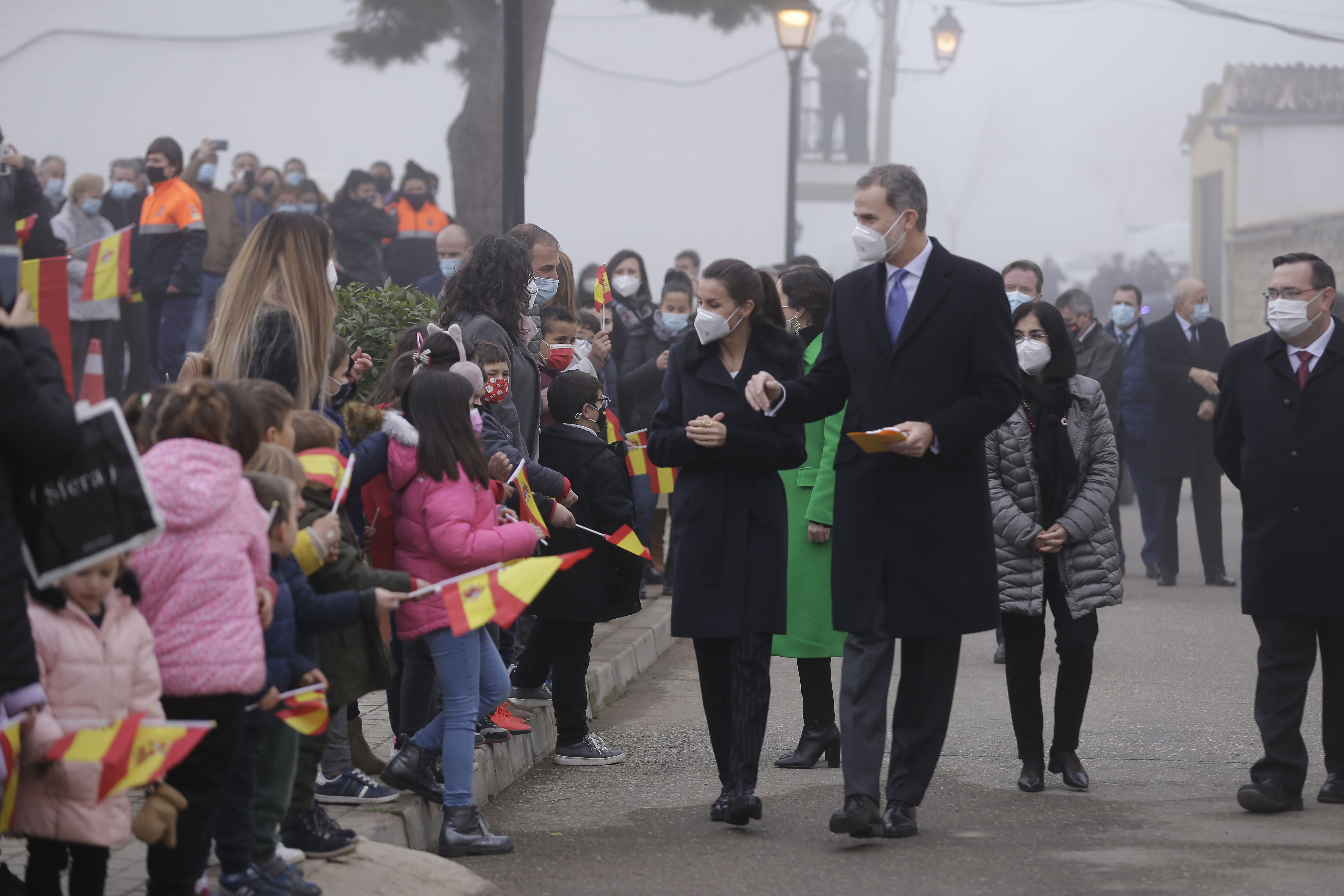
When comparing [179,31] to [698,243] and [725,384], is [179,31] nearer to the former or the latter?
[698,243]

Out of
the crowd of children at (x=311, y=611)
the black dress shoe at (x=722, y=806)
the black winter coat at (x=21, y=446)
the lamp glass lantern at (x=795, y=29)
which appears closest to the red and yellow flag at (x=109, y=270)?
the crowd of children at (x=311, y=611)

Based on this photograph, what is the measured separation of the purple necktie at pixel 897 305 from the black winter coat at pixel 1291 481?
1424mm

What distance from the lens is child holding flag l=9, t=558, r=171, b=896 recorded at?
3.48 metres

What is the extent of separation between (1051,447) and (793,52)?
45.4 feet

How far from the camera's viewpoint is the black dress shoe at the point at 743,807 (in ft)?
17.6

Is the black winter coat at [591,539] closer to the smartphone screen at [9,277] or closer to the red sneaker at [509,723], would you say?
the red sneaker at [509,723]

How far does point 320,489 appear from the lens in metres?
4.55

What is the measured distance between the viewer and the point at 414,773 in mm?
5270

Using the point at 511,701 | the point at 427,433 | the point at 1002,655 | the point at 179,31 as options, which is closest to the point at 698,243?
the point at 179,31

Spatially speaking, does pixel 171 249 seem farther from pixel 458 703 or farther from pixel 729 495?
pixel 458 703

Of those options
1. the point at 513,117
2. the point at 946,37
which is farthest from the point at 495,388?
the point at 946,37

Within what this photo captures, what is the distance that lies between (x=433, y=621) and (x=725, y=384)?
4.47ft

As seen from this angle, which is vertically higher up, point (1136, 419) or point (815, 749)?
point (1136, 419)

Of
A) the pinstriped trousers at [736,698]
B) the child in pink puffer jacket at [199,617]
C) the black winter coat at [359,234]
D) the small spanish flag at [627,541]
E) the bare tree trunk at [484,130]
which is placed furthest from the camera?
the bare tree trunk at [484,130]
